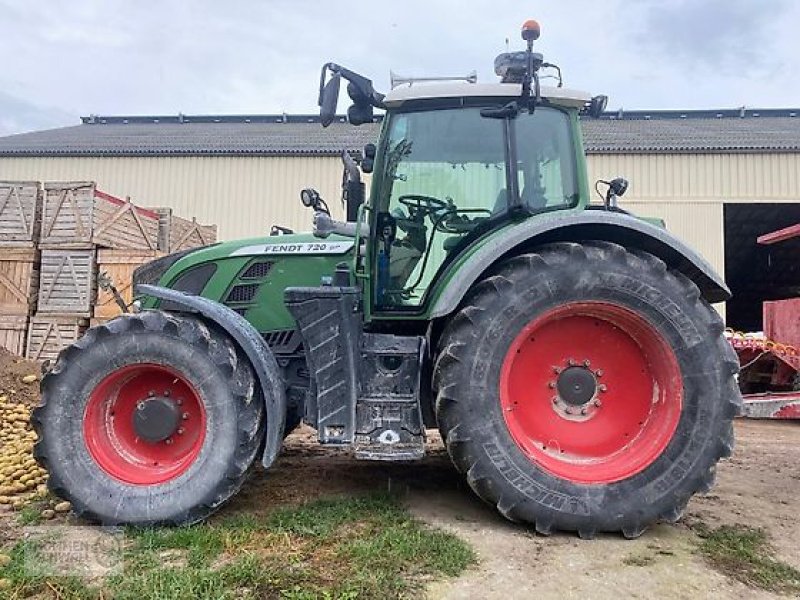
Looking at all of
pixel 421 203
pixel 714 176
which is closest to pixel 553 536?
pixel 421 203

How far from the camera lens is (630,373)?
398cm

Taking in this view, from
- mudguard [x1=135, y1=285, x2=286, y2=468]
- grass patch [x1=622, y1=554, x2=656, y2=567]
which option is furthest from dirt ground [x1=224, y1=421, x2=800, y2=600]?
mudguard [x1=135, y1=285, x2=286, y2=468]

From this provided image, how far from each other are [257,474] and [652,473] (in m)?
2.74

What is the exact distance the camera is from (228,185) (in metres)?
18.9

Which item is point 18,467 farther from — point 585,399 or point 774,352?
point 774,352

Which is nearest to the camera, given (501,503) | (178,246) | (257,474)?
(501,503)

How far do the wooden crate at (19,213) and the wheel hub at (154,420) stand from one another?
28.2 feet

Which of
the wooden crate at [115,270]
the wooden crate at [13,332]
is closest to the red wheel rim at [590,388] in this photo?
the wooden crate at [115,270]

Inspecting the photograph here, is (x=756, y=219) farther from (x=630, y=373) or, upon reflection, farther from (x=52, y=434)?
(x=52, y=434)

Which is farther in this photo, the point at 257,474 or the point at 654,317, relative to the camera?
the point at 257,474

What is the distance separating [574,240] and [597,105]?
1.08m

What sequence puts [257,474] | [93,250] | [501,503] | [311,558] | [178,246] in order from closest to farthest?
[311,558] < [501,503] < [257,474] < [93,250] < [178,246]

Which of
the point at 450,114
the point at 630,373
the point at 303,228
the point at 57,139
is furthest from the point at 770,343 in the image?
the point at 57,139

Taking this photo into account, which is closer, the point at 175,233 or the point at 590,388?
the point at 590,388
